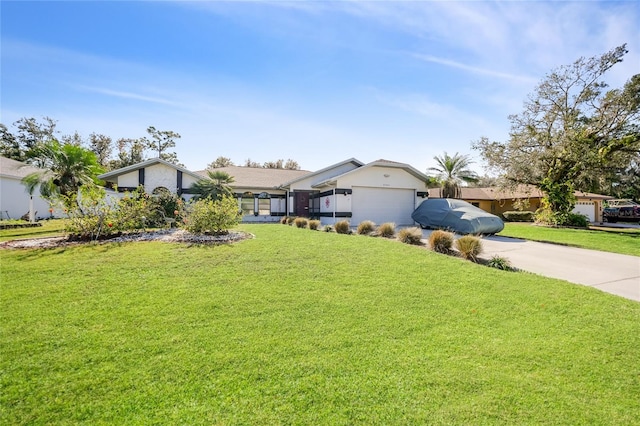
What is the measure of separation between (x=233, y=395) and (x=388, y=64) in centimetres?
1216

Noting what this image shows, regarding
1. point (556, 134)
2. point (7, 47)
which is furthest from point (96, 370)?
point (556, 134)

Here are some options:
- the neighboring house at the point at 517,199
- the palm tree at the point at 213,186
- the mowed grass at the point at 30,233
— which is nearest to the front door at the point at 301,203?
the palm tree at the point at 213,186

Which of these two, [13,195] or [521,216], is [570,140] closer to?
[521,216]

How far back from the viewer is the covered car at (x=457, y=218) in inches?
525

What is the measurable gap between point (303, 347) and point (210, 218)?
756 centimetres

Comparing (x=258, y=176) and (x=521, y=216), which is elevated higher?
(x=258, y=176)

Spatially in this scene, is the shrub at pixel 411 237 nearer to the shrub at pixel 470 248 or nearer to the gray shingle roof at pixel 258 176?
the shrub at pixel 470 248

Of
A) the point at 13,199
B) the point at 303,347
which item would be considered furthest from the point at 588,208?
the point at 13,199

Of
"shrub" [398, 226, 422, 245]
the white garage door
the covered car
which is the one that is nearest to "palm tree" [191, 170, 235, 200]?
"shrub" [398, 226, 422, 245]

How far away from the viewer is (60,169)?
1247cm

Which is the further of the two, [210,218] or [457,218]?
[457,218]

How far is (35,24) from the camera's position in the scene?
8117 mm

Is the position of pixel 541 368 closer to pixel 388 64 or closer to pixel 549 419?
pixel 549 419

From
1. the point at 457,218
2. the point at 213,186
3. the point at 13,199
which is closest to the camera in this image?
the point at 457,218
